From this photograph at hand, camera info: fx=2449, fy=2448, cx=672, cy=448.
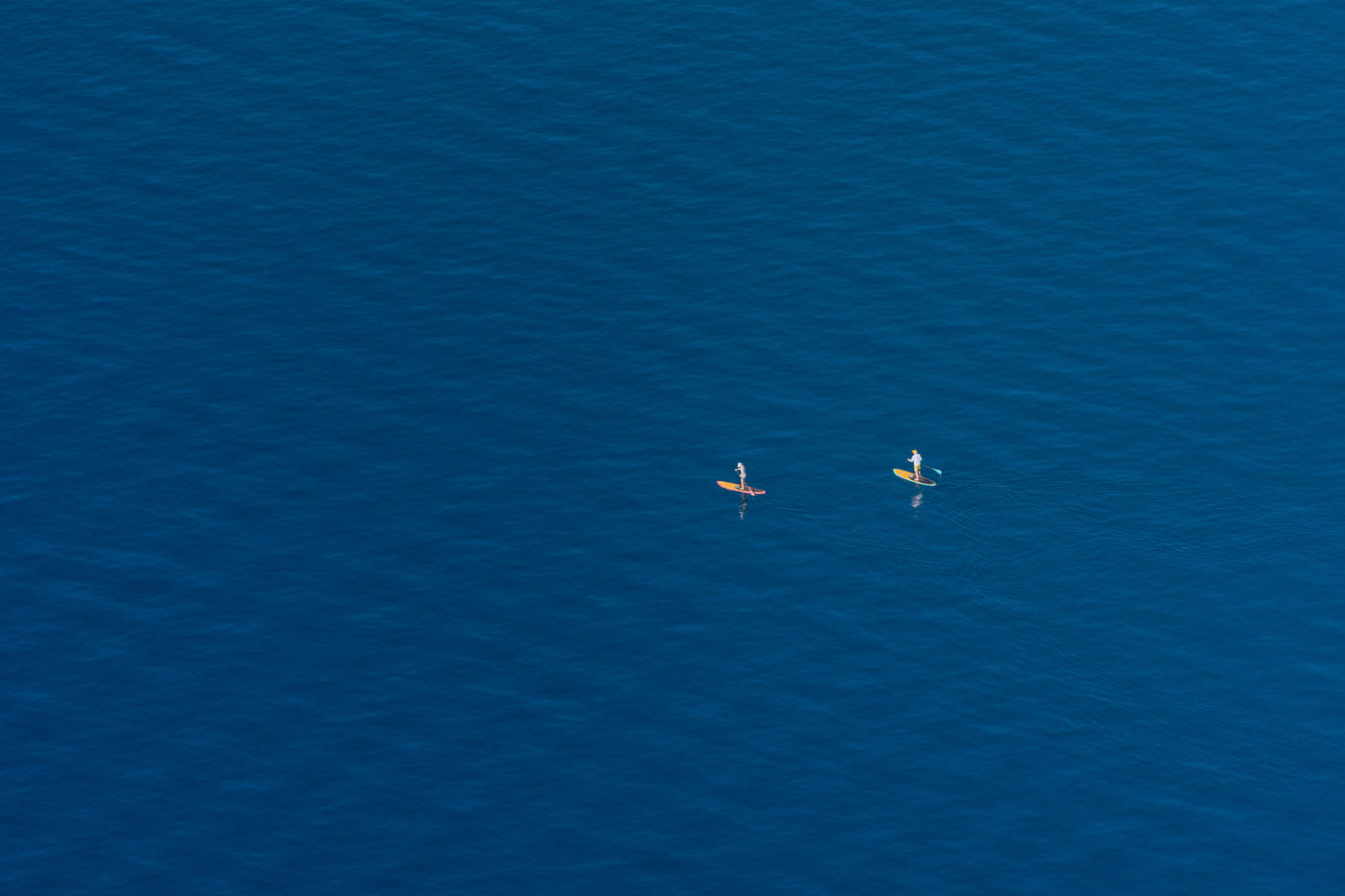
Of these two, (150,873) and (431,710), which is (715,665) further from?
(150,873)

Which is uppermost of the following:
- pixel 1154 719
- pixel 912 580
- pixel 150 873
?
pixel 912 580

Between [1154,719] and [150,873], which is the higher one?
[1154,719]

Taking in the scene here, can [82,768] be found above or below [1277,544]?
below

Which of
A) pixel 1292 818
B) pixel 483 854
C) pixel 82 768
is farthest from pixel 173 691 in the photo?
pixel 1292 818

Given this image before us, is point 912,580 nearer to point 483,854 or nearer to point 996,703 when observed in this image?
point 996,703

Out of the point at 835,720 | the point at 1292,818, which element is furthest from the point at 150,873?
the point at 1292,818

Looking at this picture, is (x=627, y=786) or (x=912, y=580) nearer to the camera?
(x=627, y=786)

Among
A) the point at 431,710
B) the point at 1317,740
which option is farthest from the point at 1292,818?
the point at 431,710

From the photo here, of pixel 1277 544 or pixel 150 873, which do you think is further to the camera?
pixel 1277 544
